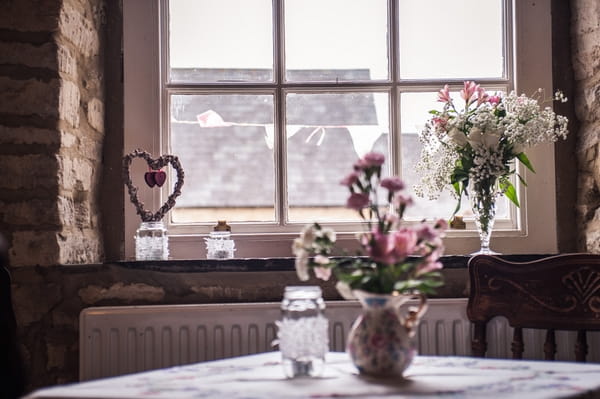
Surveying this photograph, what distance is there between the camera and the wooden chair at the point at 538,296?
7.33 feet

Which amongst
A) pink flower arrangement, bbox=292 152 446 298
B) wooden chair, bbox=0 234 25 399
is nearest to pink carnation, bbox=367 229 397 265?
pink flower arrangement, bbox=292 152 446 298

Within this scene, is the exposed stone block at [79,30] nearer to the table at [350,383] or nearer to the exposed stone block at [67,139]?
the exposed stone block at [67,139]

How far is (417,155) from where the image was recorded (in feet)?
9.60

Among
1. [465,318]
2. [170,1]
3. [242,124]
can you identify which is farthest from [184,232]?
[465,318]

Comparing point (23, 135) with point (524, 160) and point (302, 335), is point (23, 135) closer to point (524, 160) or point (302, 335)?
point (302, 335)

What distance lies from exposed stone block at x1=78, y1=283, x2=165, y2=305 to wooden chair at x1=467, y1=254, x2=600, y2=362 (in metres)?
1.08

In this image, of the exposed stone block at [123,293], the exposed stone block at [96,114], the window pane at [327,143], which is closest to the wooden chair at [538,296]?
the window pane at [327,143]

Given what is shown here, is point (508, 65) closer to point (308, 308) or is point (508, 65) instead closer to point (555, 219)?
point (555, 219)

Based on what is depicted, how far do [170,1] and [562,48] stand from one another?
1571mm

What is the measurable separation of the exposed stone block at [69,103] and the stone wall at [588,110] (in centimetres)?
187

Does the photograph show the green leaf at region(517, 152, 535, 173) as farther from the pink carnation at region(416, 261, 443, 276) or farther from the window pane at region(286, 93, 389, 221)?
the pink carnation at region(416, 261, 443, 276)

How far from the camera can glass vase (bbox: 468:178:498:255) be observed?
260cm

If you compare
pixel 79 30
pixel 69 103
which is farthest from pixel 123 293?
pixel 79 30

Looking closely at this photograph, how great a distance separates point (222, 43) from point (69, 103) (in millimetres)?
704
